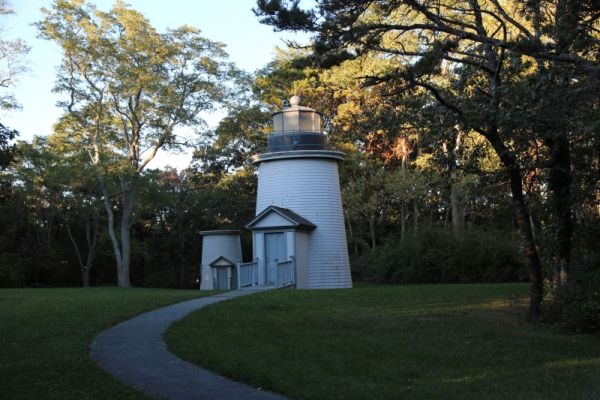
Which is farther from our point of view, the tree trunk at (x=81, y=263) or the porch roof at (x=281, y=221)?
the tree trunk at (x=81, y=263)

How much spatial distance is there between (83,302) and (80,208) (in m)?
29.3

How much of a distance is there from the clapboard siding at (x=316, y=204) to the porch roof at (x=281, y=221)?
26.3 inches

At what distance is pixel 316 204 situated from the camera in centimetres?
2850

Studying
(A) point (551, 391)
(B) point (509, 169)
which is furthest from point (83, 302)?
(A) point (551, 391)

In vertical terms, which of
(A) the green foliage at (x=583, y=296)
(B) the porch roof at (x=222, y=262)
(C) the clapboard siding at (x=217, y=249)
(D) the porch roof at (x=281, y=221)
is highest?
(D) the porch roof at (x=281, y=221)

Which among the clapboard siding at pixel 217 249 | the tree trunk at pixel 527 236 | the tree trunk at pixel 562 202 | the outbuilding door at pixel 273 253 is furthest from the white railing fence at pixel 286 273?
the tree trunk at pixel 527 236

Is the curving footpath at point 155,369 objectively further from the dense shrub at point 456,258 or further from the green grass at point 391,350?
the dense shrub at point 456,258

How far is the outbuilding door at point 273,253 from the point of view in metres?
27.0

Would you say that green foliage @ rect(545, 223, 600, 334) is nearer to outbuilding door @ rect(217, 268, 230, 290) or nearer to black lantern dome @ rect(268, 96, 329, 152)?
black lantern dome @ rect(268, 96, 329, 152)

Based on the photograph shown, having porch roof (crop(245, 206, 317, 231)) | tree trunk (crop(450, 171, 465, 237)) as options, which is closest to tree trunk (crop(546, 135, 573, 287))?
porch roof (crop(245, 206, 317, 231))

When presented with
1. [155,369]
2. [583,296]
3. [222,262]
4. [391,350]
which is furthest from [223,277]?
[155,369]

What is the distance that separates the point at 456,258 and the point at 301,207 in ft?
23.6

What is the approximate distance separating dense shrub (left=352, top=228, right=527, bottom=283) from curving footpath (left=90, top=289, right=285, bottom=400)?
747 inches

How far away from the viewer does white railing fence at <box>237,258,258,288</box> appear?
27172 mm
